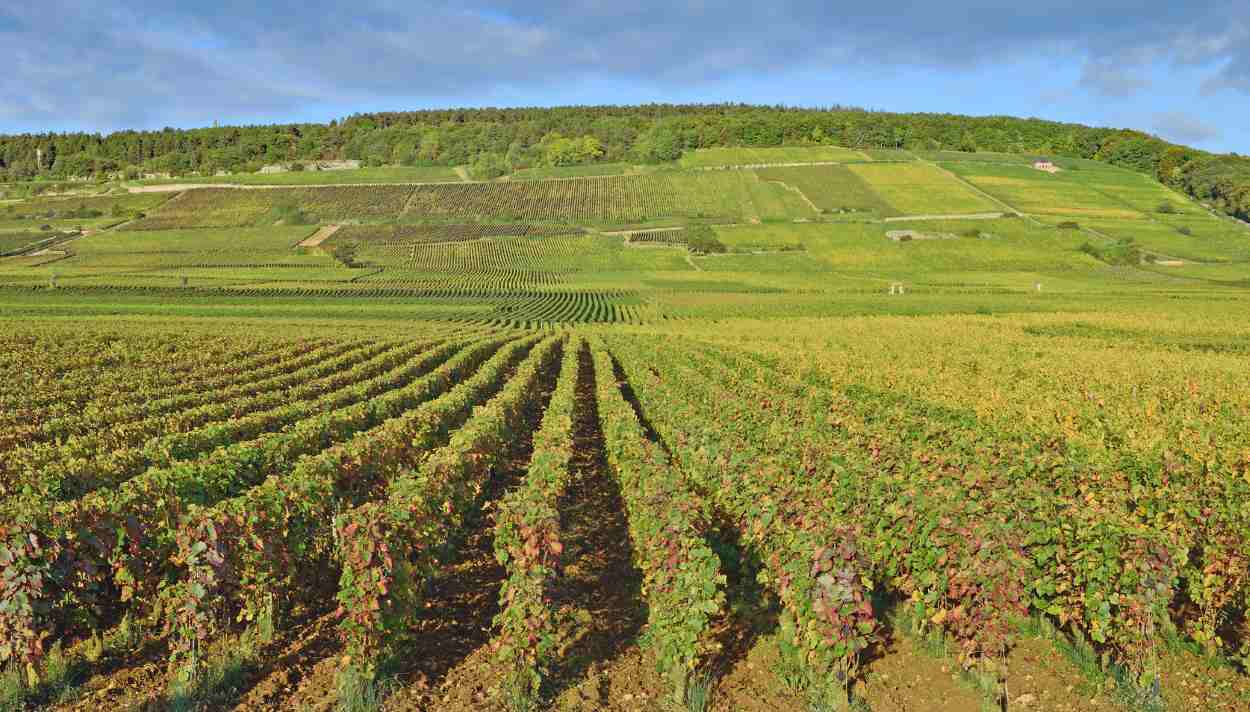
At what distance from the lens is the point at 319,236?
437 feet

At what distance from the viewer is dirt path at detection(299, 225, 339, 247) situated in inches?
5049

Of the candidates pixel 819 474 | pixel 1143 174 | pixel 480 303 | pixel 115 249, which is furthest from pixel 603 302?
pixel 1143 174

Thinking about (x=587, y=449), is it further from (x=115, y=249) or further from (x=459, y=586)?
(x=115, y=249)

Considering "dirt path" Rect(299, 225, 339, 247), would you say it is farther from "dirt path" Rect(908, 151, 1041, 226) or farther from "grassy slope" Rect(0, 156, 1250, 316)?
"dirt path" Rect(908, 151, 1041, 226)

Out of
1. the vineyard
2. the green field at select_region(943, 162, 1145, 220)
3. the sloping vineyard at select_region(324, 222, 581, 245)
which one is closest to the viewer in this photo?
the vineyard

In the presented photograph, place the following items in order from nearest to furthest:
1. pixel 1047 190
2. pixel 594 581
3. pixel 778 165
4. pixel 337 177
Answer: pixel 594 581, pixel 1047 190, pixel 778 165, pixel 337 177

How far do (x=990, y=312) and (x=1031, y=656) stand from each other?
6584 cm

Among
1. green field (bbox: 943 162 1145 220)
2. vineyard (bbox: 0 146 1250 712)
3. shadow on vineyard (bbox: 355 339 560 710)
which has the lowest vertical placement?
shadow on vineyard (bbox: 355 339 560 710)

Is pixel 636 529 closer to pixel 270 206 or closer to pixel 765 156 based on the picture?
pixel 270 206

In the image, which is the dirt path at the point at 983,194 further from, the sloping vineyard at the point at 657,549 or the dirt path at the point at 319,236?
the sloping vineyard at the point at 657,549

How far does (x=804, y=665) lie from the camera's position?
9031mm

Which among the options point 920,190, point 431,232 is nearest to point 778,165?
point 920,190

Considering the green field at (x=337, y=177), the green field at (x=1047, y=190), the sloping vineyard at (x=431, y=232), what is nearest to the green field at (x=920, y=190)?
the green field at (x=1047, y=190)

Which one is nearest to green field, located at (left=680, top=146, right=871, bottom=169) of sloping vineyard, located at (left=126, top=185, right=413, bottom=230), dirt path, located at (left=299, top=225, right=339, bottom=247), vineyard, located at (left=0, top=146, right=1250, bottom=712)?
sloping vineyard, located at (left=126, top=185, right=413, bottom=230)
